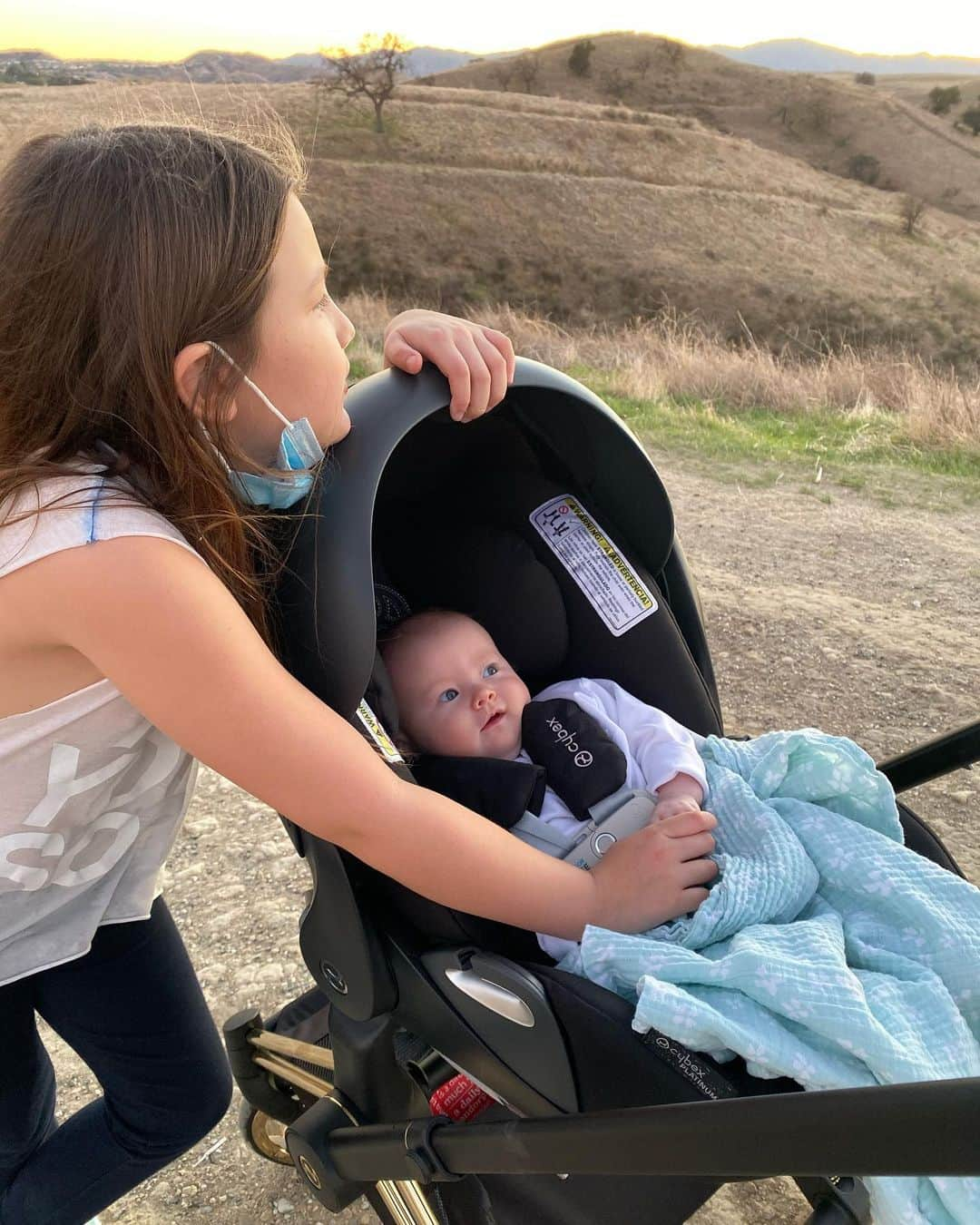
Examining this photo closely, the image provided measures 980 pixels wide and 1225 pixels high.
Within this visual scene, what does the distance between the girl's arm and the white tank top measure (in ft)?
0.11

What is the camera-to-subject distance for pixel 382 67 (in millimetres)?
40094

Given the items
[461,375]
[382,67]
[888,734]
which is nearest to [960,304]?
[382,67]

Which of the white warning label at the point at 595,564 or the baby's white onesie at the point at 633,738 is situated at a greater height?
the white warning label at the point at 595,564

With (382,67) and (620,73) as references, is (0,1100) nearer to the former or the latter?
(382,67)

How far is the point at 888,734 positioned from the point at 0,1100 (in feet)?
9.03

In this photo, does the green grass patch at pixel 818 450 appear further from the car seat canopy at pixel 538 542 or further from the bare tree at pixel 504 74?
the bare tree at pixel 504 74

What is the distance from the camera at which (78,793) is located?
1.31 meters

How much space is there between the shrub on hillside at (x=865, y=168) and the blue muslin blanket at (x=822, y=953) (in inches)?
2086

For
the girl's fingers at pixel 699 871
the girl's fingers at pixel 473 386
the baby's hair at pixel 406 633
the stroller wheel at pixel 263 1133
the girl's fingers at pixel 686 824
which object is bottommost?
the stroller wheel at pixel 263 1133

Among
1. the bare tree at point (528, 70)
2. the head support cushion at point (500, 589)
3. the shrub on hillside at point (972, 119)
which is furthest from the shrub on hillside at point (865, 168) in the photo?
the head support cushion at point (500, 589)

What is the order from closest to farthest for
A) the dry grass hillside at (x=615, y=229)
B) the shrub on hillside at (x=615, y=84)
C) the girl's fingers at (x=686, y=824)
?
the girl's fingers at (x=686, y=824), the dry grass hillside at (x=615, y=229), the shrub on hillside at (x=615, y=84)

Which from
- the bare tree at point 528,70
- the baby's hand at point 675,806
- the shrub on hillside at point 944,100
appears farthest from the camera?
the bare tree at point 528,70

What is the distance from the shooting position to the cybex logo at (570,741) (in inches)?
62.7

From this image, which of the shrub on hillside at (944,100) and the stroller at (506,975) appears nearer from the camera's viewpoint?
the stroller at (506,975)
